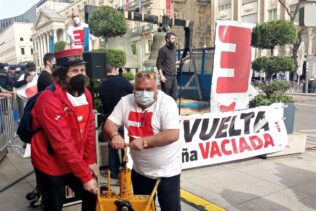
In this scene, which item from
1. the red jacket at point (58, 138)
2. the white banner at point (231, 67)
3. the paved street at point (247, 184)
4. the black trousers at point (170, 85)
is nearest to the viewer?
the red jacket at point (58, 138)

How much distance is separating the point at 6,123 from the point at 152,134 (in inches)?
211

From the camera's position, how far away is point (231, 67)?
6445 millimetres

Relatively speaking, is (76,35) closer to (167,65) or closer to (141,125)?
(167,65)

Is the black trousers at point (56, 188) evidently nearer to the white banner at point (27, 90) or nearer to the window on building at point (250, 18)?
the white banner at point (27, 90)

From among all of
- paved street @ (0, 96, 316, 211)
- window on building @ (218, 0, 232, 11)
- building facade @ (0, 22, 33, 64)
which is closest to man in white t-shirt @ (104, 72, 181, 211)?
paved street @ (0, 96, 316, 211)

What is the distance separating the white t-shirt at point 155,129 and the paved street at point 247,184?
1.50 meters

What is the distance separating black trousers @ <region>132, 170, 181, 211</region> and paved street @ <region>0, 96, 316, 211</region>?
130cm

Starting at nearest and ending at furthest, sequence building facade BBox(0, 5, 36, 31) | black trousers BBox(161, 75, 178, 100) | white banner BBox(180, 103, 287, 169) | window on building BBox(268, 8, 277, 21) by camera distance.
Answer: white banner BBox(180, 103, 287, 169) → black trousers BBox(161, 75, 178, 100) → window on building BBox(268, 8, 277, 21) → building facade BBox(0, 5, 36, 31)

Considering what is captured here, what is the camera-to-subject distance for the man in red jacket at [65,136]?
2.42 metres

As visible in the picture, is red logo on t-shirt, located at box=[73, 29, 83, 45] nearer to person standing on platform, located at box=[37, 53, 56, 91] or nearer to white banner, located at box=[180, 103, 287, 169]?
person standing on platform, located at box=[37, 53, 56, 91]

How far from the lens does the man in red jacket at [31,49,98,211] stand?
7.94ft

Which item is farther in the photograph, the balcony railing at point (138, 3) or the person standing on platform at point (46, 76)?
the balcony railing at point (138, 3)

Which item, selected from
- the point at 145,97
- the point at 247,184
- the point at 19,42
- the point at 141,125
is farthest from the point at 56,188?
the point at 19,42

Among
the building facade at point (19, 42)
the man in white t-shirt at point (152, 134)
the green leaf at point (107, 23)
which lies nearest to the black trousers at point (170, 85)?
the man in white t-shirt at point (152, 134)
